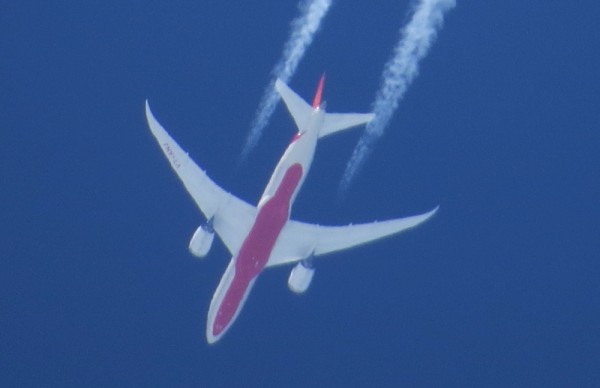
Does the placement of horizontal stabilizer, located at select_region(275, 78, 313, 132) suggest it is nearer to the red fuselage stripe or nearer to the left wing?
the red fuselage stripe

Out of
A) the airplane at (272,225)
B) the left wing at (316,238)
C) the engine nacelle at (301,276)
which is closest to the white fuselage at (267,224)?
the airplane at (272,225)

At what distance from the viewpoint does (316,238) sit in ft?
192

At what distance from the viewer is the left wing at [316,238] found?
2296 inches

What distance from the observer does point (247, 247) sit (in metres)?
57.6

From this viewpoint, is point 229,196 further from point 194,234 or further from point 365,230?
point 365,230

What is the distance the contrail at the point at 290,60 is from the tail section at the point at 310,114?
4065mm

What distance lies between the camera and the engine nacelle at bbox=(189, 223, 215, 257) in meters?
57.1

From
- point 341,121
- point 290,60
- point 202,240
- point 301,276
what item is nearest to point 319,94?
point 341,121

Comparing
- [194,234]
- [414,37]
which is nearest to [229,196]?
[194,234]

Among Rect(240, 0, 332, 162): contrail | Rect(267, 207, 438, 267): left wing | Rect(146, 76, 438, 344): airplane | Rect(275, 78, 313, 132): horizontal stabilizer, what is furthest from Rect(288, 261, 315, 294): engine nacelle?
Rect(240, 0, 332, 162): contrail

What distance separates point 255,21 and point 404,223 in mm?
11901

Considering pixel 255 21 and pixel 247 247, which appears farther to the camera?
pixel 255 21

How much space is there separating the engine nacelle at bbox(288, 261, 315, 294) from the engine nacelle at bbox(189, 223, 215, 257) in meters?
3.75

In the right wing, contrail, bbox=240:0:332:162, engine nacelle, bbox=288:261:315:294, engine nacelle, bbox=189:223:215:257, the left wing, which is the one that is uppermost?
contrail, bbox=240:0:332:162
